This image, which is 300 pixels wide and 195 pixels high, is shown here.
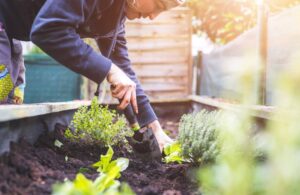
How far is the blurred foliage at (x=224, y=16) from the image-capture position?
29.5 feet

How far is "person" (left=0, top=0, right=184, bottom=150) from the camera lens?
6.30 ft

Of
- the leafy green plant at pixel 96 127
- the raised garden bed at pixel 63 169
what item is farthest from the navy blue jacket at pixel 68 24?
the raised garden bed at pixel 63 169

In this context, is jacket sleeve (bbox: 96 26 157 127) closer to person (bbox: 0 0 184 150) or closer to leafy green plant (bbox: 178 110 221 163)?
person (bbox: 0 0 184 150)

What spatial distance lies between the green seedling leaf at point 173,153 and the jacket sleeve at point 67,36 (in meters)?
0.49

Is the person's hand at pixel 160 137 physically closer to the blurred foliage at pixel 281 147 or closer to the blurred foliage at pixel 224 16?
the blurred foliage at pixel 281 147

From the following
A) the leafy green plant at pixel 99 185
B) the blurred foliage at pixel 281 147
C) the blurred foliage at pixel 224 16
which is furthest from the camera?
the blurred foliage at pixel 224 16

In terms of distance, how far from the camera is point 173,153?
219 cm

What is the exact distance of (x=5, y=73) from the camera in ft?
7.69

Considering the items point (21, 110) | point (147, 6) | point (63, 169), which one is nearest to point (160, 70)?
point (147, 6)

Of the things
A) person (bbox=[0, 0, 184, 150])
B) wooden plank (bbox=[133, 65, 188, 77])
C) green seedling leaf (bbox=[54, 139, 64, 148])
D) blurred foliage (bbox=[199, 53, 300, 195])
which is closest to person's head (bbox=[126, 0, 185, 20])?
person (bbox=[0, 0, 184, 150])

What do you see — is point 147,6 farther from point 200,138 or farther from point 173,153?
point 200,138

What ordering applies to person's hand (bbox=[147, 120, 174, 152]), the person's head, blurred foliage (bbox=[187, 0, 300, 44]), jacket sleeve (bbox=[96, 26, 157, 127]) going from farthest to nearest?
1. blurred foliage (bbox=[187, 0, 300, 44])
2. jacket sleeve (bbox=[96, 26, 157, 127])
3. person's hand (bbox=[147, 120, 174, 152])
4. the person's head

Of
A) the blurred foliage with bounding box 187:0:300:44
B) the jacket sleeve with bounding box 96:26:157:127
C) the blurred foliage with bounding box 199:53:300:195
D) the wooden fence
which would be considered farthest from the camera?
the blurred foliage with bounding box 187:0:300:44

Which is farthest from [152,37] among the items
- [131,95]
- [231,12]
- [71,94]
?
[131,95]
